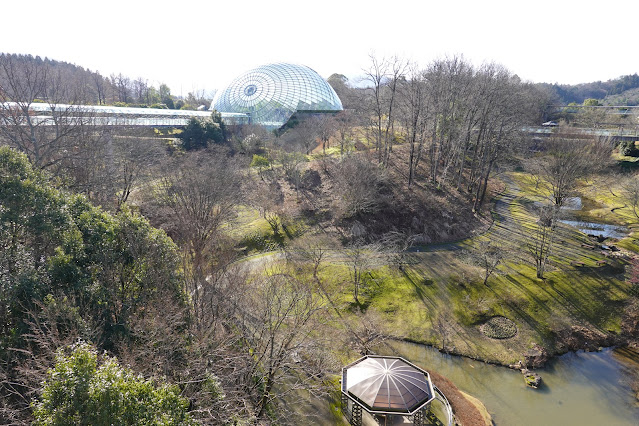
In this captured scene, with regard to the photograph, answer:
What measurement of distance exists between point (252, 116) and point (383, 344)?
164ft

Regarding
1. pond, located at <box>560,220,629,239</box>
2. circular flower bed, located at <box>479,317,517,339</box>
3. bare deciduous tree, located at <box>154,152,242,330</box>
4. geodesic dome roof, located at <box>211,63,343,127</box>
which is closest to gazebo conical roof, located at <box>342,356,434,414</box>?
bare deciduous tree, located at <box>154,152,242,330</box>

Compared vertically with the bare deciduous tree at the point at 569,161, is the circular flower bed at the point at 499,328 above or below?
below

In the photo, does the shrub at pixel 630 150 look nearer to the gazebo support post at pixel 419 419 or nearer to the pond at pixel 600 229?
the pond at pixel 600 229

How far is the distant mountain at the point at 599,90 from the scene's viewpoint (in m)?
117

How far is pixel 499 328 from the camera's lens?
809 inches

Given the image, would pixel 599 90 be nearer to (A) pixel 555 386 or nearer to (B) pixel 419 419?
(A) pixel 555 386

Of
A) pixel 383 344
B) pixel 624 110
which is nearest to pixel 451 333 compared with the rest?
pixel 383 344

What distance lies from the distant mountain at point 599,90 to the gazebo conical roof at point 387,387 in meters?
133

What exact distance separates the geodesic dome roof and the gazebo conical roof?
48451 millimetres

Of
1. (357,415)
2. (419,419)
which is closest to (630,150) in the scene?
(419,419)

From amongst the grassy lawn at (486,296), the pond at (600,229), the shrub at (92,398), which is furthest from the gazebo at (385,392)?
the pond at (600,229)

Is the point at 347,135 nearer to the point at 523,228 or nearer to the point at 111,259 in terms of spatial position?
the point at 523,228

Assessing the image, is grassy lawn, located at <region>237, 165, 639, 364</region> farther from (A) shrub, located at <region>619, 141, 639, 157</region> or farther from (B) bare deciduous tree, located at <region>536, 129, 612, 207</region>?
(A) shrub, located at <region>619, 141, 639, 157</region>

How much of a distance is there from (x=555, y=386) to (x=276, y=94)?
5644 centimetres
